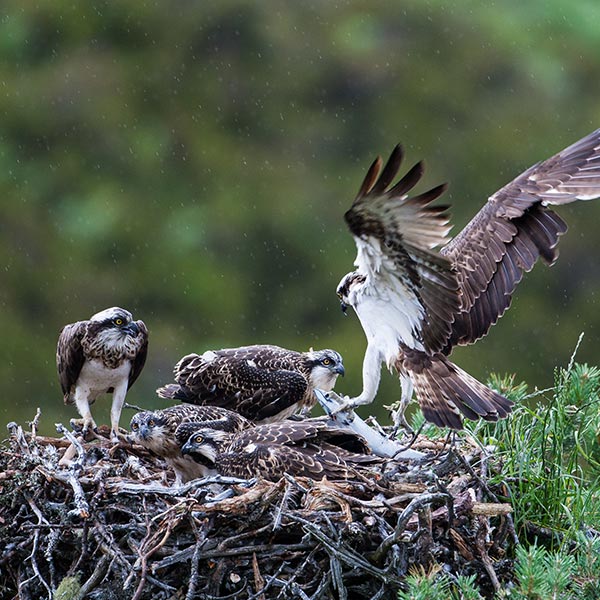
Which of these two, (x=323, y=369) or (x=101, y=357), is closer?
(x=323, y=369)

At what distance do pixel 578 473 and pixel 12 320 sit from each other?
295 inches

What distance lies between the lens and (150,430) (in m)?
5.21

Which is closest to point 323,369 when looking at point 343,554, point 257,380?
point 257,380

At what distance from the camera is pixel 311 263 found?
1105 cm

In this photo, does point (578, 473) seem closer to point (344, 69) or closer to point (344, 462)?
point (344, 462)

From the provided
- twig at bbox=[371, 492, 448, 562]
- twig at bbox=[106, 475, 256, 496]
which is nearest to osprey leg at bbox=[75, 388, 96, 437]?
twig at bbox=[106, 475, 256, 496]

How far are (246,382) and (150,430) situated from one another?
0.66 m

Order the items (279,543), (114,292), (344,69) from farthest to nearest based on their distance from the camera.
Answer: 1. (344,69)
2. (114,292)
3. (279,543)

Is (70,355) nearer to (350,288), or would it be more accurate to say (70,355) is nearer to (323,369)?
(323,369)

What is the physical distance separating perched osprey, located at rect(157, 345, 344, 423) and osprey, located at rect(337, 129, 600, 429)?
1.21 ft

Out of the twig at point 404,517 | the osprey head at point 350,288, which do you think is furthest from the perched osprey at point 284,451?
the osprey head at point 350,288

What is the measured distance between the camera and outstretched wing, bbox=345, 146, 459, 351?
14.8 feet

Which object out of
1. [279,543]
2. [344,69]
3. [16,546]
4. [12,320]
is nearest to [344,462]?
[279,543]

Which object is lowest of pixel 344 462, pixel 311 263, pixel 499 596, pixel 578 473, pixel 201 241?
pixel 499 596
